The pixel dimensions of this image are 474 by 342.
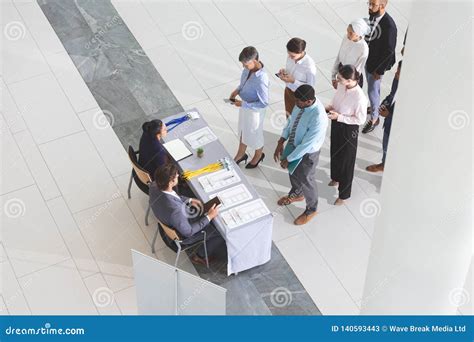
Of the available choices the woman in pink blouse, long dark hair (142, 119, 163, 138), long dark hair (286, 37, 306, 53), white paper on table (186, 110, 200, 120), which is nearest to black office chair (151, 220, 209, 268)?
long dark hair (142, 119, 163, 138)

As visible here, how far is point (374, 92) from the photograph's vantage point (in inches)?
293

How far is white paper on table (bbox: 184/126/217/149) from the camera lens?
259 inches

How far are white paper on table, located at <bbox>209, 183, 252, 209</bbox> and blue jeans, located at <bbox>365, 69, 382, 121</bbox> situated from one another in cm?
192

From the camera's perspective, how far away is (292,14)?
8.86 meters

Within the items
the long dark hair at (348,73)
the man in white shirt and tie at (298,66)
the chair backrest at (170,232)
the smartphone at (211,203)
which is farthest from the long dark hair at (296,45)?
the chair backrest at (170,232)

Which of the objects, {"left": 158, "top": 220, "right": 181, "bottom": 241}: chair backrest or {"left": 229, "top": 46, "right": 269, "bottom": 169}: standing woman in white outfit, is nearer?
{"left": 158, "top": 220, "right": 181, "bottom": 241}: chair backrest

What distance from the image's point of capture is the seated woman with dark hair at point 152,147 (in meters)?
6.21

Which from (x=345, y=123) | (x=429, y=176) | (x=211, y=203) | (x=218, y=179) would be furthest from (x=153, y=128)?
(x=429, y=176)

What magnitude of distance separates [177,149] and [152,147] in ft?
1.03

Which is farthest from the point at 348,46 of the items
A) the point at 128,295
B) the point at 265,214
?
the point at 128,295

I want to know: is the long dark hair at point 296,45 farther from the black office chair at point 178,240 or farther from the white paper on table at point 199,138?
the black office chair at point 178,240

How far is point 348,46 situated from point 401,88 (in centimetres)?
447

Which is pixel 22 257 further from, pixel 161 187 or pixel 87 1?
pixel 87 1

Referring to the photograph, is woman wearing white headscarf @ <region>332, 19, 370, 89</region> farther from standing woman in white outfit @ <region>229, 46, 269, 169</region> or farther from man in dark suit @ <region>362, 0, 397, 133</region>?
standing woman in white outfit @ <region>229, 46, 269, 169</region>
